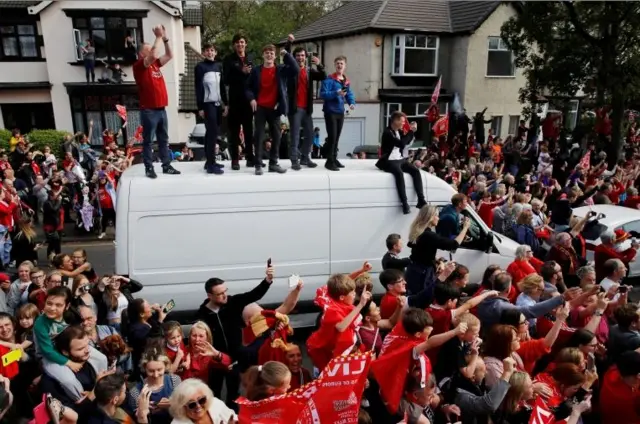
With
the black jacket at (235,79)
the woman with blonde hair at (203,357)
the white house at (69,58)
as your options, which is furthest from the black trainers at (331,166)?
the white house at (69,58)

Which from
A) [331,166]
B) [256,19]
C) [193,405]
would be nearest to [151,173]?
[331,166]

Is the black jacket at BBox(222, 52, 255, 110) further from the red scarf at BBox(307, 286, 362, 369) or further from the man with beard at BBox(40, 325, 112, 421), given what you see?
the man with beard at BBox(40, 325, 112, 421)

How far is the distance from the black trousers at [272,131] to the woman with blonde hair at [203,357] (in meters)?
3.13

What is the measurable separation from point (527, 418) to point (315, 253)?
3349mm

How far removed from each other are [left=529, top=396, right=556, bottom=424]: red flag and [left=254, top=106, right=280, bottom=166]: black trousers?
4.43 metres

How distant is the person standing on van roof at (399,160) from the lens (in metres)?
6.93

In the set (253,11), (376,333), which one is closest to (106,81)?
(376,333)

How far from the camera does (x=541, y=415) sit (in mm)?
3635

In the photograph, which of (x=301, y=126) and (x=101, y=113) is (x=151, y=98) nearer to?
(x=301, y=126)

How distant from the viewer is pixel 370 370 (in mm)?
4070

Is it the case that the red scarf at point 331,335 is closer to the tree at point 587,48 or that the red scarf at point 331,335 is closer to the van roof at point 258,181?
the van roof at point 258,181

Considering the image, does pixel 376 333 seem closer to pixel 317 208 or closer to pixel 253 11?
pixel 317 208

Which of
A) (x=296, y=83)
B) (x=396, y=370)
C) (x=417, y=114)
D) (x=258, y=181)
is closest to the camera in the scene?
(x=396, y=370)

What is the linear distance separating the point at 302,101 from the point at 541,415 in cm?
540
